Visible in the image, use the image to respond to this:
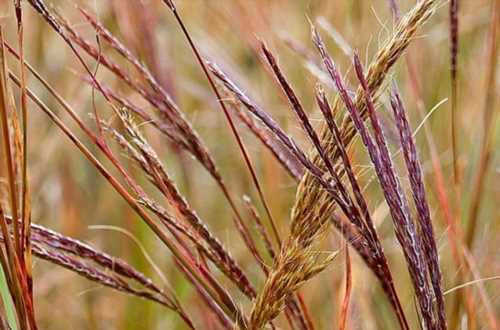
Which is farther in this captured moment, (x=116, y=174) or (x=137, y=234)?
(x=116, y=174)

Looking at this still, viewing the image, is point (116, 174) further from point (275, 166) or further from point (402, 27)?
point (402, 27)

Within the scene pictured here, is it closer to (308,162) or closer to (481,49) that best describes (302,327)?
(308,162)

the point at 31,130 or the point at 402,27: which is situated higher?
the point at 31,130

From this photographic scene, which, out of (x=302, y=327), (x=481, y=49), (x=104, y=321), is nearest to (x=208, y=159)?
(x=302, y=327)

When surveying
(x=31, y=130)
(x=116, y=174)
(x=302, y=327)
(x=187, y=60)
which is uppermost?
(x=187, y=60)

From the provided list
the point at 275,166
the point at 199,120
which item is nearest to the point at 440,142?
the point at 275,166

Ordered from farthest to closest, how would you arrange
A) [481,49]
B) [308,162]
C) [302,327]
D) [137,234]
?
[481,49] → [137,234] → [302,327] → [308,162]

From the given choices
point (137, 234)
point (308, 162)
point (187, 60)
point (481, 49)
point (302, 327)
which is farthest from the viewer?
point (187, 60)
